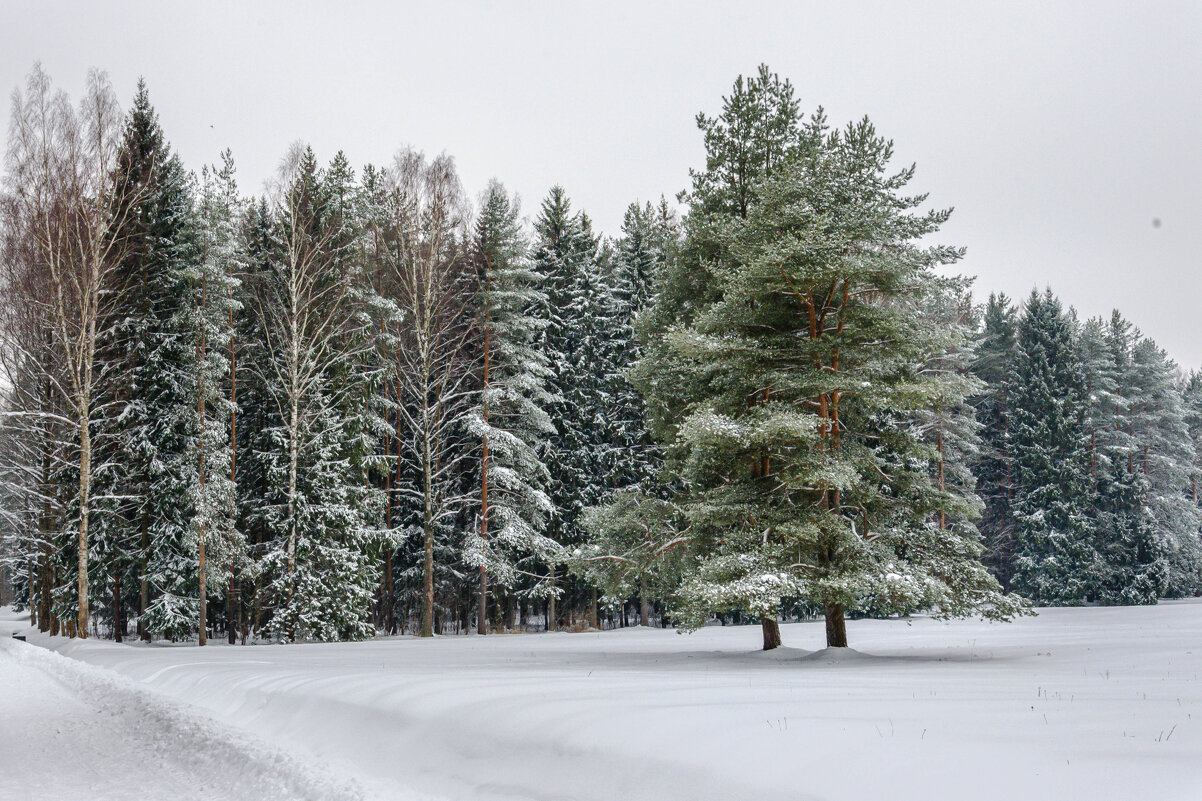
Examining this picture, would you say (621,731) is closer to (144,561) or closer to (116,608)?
(144,561)

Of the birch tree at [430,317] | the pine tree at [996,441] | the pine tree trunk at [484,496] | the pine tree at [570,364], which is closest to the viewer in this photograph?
the birch tree at [430,317]

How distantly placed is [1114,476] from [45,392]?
161ft

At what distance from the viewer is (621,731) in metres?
7.12

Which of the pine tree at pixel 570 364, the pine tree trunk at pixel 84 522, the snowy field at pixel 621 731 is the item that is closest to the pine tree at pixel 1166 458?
the pine tree at pixel 570 364

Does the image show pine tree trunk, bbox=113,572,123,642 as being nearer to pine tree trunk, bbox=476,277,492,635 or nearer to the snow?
pine tree trunk, bbox=476,277,492,635

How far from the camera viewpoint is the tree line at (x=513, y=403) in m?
15.4

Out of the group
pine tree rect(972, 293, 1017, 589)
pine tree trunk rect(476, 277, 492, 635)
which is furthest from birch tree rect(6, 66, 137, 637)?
pine tree rect(972, 293, 1017, 589)

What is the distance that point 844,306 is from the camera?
1541cm

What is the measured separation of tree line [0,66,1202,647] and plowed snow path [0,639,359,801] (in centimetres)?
726

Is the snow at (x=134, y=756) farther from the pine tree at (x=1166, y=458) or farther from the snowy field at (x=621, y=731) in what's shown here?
the pine tree at (x=1166, y=458)

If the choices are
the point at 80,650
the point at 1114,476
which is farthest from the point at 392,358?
the point at 1114,476

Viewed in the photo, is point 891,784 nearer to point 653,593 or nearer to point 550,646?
point 653,593

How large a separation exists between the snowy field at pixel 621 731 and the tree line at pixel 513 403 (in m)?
2.93

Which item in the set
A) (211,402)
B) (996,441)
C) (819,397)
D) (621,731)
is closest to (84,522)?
(211,402)
